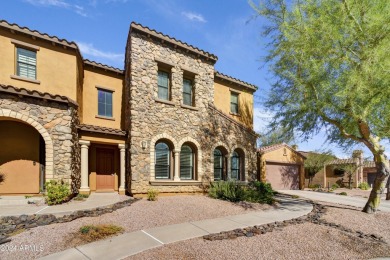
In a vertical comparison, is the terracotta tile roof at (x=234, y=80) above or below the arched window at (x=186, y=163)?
above

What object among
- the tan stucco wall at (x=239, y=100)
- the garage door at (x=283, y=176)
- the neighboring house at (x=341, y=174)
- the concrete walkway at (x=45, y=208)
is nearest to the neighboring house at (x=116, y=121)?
the concrete walkway at (x=45, y=208)

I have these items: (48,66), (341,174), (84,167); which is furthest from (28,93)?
(341,174)

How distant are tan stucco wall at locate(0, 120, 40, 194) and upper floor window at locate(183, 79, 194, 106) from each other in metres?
7.68

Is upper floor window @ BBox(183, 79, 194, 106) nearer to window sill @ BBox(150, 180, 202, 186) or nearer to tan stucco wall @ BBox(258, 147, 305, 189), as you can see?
window sill @ BBox(150, 180, 202, 186)

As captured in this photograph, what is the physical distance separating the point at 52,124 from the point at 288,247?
974 cm

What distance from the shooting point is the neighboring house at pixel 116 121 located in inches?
397

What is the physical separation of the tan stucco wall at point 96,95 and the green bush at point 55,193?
15.2 ft

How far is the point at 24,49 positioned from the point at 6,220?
8.12 metres

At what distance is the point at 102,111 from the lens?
13898 mm

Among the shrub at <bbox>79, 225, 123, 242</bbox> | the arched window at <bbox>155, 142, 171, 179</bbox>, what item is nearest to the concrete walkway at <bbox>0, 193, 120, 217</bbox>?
the shrub at <bbox>79, 225, 123, 242</bbox>

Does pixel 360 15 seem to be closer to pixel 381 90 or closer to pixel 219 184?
pixel 381 90

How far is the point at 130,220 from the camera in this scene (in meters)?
7.36

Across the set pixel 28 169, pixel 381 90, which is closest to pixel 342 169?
pixel 381 90

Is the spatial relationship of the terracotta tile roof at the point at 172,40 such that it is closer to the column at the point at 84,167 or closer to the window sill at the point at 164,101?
the window sill at the point at 164,101
